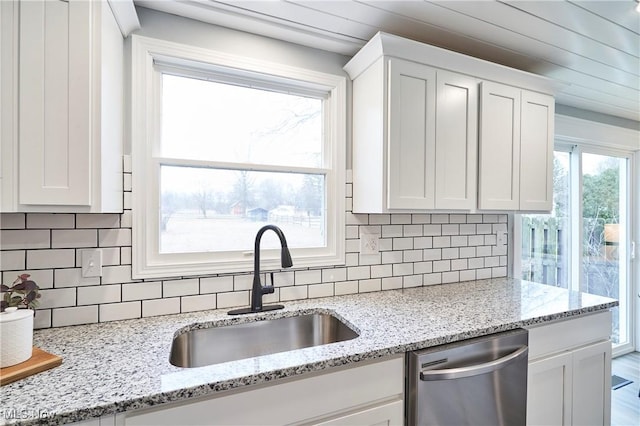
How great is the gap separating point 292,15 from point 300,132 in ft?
1.87

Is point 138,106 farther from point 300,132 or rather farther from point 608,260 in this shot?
point 608,260

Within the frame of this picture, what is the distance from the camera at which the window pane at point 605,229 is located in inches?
116

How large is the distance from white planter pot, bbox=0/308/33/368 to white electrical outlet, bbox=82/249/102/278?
36 centimetres

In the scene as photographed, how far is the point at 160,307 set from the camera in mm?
1442

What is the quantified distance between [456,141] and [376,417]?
139 centimetres

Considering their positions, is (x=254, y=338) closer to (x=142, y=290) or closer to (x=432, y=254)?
(x=142, y=290)

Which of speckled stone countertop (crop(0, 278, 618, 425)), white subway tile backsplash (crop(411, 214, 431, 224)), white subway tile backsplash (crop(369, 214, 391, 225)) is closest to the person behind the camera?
speckled stone countertop (crop(0, 278, 618, 425))

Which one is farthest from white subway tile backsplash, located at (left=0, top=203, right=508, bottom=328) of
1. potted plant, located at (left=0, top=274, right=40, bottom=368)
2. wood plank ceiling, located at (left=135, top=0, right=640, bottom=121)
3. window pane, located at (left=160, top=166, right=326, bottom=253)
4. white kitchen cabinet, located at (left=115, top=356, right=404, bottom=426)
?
wood plank ceiling, located at (left=135, top=0, right=640, bottom=121)

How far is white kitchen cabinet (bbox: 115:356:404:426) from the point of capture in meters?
0.88

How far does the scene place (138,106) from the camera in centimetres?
141

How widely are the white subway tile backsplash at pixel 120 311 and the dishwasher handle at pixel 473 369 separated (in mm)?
1230

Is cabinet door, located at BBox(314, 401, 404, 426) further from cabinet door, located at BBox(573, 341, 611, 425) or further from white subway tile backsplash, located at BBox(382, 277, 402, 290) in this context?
cabinet door, located at BBox(573, 341, 611, 425)

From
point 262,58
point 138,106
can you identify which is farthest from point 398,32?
point 138,106

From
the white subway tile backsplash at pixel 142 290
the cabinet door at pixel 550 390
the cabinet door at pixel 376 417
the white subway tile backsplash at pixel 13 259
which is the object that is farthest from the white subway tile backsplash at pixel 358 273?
the white subway tile backsplash at pixel 13 259
